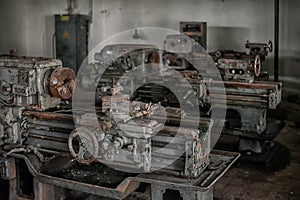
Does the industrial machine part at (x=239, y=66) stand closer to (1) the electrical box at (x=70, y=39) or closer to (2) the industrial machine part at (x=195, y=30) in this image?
(2) the industrial machine part at (x=195, y=30)

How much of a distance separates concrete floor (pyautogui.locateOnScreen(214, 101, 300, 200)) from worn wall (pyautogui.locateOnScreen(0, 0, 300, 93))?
2.01 metres

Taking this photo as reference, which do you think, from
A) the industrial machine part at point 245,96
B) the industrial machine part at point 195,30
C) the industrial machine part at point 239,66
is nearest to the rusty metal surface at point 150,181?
the industrial machine part at point 245,96

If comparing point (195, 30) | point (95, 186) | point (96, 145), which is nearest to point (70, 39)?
point (195, 30)

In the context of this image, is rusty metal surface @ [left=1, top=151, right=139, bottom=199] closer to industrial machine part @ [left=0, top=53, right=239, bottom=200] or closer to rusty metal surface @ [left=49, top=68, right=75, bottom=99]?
industrial machine part @ [left=0, top=53, right=239, bottom=200]

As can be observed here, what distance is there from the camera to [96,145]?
2246mm

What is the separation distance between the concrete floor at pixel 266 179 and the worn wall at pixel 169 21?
2015 mm

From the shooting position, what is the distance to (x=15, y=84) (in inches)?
101

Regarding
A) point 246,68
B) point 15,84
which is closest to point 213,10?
point 246,68

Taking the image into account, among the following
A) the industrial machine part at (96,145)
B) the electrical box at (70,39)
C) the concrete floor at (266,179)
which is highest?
the electrical box at (70,39)

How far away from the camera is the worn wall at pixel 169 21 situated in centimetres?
564

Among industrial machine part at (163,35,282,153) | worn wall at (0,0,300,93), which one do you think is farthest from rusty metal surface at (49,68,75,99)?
worn wall at (0,0,300,93)

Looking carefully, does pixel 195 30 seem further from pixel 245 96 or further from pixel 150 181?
pixel 150 181

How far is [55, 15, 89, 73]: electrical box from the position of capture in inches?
248

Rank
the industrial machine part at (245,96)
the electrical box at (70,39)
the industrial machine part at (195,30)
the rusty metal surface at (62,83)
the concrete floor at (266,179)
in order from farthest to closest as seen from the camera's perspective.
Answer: the electrical box at (70,39)
the industrial machine part at (195,30)
the industrial machine part at (245,96)
the concrete floor at (266,179)
the rusty metal surface at (62,83)
